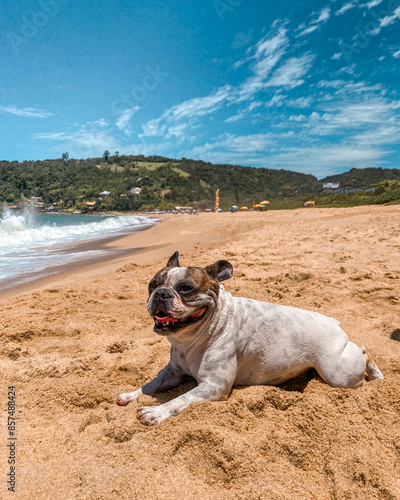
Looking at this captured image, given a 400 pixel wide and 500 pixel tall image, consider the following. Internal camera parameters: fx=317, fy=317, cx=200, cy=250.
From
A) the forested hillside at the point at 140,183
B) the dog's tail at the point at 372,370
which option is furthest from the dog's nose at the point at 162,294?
the forested hillside at the point at 140,183

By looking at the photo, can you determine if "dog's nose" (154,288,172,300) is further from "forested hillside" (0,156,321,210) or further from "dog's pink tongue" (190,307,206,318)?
"forested hillside" (0,156,321,210)

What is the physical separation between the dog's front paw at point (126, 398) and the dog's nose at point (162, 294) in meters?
1.01

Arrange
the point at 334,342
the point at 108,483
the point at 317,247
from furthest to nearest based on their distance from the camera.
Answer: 1. the point at 317,247
2. the point at 334,342
3. the point at 108,483

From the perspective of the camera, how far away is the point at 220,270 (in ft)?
10.0

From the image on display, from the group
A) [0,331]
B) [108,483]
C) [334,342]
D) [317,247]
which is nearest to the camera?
[108,483]

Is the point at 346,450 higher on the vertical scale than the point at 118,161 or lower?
lower

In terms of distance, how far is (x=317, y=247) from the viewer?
8.80 m

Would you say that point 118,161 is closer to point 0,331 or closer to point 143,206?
point 143,206

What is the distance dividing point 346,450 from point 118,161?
179505 millimetres

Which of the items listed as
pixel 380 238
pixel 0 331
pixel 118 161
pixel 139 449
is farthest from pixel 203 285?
pixel 118 161

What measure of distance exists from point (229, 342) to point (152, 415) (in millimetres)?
872

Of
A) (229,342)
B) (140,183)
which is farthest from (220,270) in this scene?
(140,183)

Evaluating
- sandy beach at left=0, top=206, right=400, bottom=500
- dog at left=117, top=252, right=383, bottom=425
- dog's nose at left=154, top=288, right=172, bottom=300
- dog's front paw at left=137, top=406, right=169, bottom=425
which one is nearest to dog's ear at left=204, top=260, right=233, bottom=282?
dog at left=117, top=252, right=383, bottom=425

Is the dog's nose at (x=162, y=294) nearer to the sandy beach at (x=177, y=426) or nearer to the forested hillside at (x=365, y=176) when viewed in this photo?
the sandy beach at (x=177, y=426)
